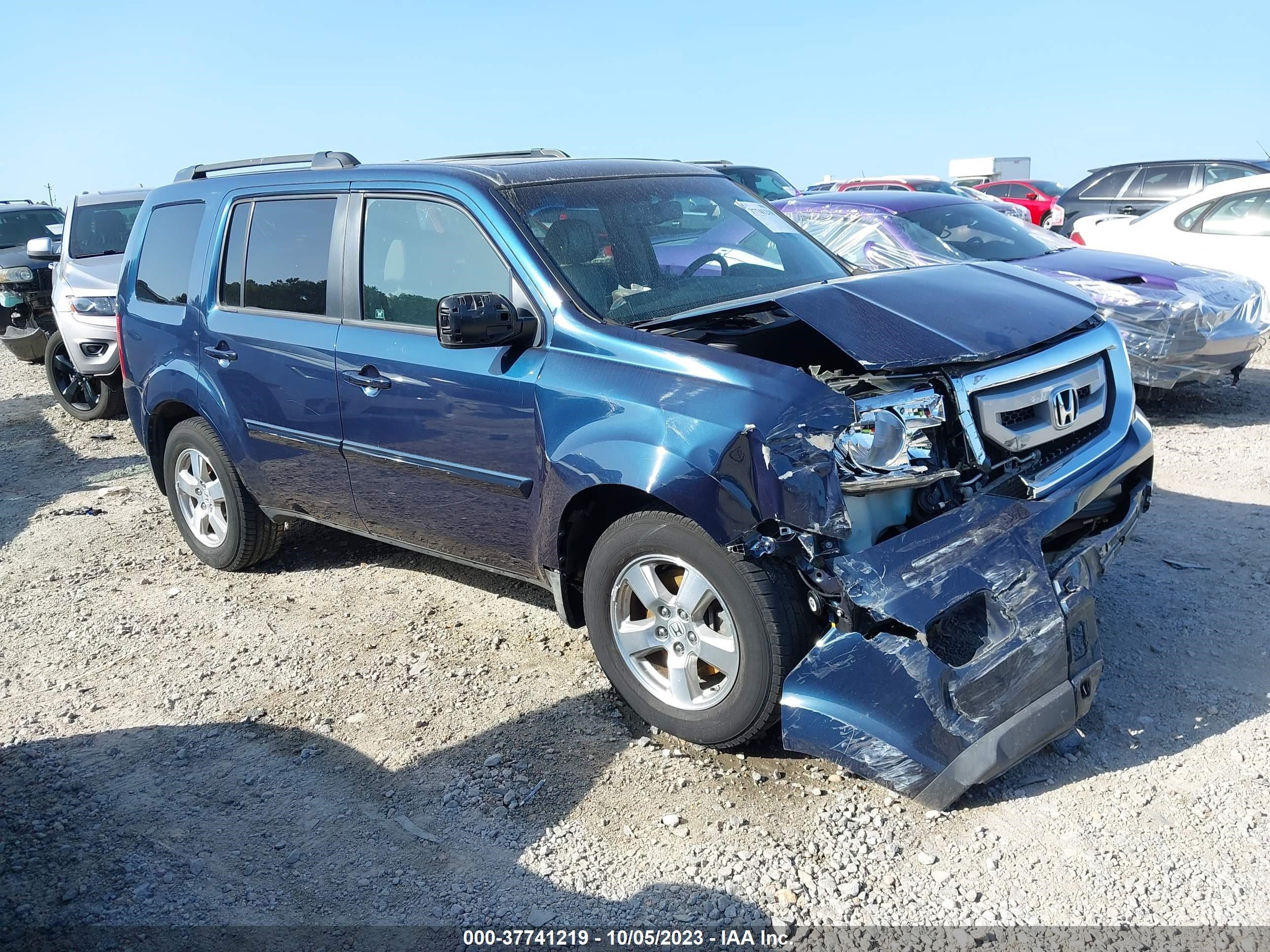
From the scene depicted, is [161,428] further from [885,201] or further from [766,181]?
[766,181]

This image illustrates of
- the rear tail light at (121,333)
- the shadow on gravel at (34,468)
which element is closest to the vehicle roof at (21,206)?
the shadow on gravel at (34,468)

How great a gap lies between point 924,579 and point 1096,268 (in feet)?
18.8

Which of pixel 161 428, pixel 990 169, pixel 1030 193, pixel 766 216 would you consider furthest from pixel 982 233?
pixel 990 169

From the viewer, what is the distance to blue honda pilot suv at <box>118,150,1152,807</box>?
3.12 m

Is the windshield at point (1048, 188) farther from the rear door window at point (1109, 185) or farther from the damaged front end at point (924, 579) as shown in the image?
the damaged front end at point (924, 579)

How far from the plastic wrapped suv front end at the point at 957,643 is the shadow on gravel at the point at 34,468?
5725mm

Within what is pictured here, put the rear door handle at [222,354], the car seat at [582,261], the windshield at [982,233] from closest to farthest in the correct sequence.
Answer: the car seat at [582,261] → the rear door handle at [222,354] → the windshield at [982,233]

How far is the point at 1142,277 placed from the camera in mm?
7672

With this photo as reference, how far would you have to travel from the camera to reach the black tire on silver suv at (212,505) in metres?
5.51

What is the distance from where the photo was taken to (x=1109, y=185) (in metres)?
14.7

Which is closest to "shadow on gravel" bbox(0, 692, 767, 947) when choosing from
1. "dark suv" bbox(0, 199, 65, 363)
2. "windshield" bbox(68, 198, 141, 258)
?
"windshield" bbox(68, 198, 141, 258)

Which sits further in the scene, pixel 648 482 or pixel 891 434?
pixel 648 482

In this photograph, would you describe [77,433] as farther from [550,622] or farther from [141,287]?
[550,622]

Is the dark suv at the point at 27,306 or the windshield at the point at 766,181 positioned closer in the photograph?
the dark suv at the point at 27,306
